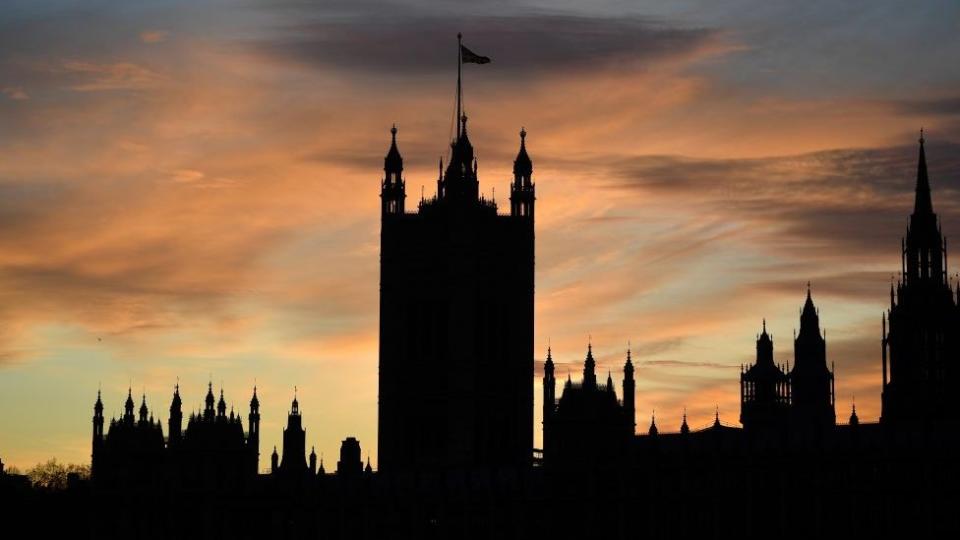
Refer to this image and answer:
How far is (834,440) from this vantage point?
7682 inches

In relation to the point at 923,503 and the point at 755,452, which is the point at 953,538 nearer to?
the point at 923,503

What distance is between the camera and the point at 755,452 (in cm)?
19975

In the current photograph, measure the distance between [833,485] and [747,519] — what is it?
870cm

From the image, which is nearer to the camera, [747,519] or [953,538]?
[953,538]

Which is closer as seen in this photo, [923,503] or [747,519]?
[923,503]

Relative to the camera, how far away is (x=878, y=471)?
190250 millimetres

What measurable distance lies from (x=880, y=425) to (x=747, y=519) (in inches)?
474

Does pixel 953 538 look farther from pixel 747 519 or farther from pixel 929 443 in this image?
pixel 747 519

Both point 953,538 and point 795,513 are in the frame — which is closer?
point 953,538

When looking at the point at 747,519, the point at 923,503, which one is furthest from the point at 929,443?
the point at 747,519

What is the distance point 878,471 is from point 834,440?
18.6ft

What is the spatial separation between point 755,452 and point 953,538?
1949 centimetres

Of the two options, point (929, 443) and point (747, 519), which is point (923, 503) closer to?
point (929, 443)

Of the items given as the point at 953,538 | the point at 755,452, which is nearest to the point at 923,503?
the point at 953,538
